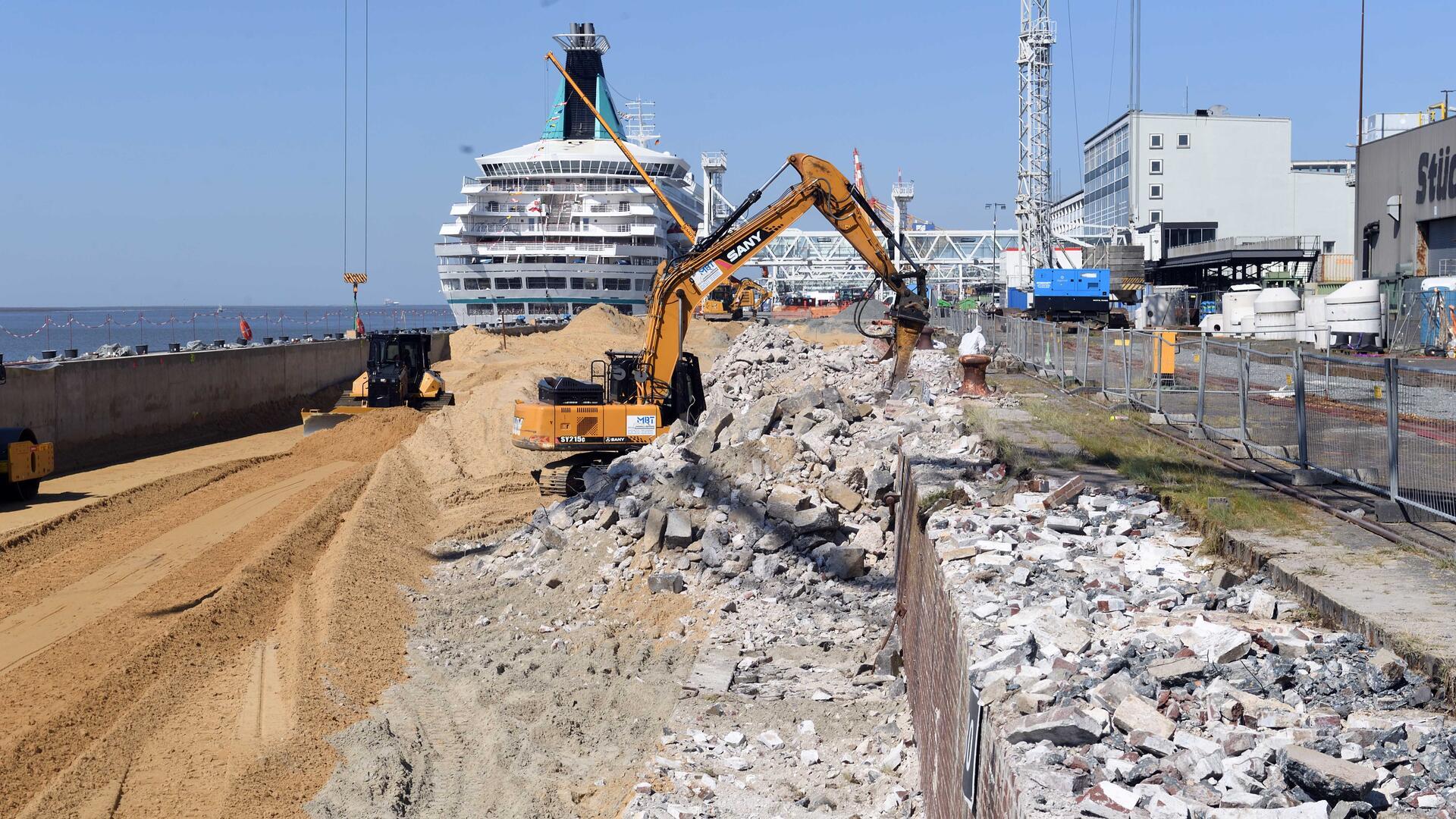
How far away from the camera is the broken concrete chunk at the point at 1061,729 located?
16.7 feet

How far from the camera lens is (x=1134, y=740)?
5047mm

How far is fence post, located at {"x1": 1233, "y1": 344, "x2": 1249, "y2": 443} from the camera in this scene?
519 inches

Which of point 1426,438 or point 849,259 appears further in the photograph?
point 849,259

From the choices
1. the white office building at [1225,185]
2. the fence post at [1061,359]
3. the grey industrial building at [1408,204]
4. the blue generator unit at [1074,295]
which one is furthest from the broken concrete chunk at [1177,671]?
the white office building at [1225,185]

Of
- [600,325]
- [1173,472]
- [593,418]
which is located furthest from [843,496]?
[600,325]

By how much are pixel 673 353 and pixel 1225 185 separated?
207 feet

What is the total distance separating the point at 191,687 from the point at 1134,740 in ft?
27.8

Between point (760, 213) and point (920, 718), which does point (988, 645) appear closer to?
point (920, 718)

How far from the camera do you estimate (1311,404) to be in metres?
11.0

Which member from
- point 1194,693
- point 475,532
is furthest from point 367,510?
point 1194,693

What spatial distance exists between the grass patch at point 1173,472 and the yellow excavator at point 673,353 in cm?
477

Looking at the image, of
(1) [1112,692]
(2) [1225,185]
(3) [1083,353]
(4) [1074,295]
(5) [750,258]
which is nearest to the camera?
(1) [1112,692]

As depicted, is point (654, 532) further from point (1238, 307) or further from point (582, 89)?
point (582, 89)

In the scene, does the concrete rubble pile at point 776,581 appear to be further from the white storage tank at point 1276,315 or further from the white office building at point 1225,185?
the white office building at point 1225,185
